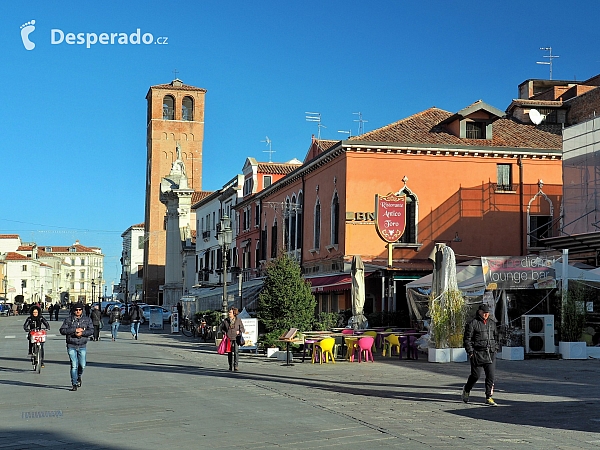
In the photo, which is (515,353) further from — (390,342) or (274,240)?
(274,240)

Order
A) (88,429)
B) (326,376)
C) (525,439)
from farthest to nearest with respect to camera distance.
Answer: (326,376)
(88,429)
(525,439)

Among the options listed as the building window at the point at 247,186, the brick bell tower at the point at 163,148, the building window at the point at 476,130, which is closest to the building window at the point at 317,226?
the building window at the point at 476,130

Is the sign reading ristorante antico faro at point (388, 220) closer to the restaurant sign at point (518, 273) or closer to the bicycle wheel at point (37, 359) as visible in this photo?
the restaurant sign at point (518, 273)

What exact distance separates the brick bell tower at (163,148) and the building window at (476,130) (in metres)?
63.9

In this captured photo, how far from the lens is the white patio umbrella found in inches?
1077

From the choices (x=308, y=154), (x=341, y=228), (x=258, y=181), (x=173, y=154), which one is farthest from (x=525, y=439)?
(x=173, y=154)

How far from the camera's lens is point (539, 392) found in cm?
1443

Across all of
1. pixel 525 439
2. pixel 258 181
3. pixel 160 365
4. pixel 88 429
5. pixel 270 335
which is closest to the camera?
pixel 525 439

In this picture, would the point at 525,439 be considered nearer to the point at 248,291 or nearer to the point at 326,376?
the point at 326,376

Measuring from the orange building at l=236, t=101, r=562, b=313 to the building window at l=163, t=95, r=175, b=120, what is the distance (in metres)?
66.6

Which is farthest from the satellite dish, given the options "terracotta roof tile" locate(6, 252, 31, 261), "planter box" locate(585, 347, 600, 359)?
"terracotta roof tile" locate(6, 252, 31, 261)

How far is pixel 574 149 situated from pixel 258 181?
2553 cm

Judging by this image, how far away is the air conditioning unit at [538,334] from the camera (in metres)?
22.4

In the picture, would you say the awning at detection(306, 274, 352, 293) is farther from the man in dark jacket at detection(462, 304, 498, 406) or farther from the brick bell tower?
the brick bell tower
